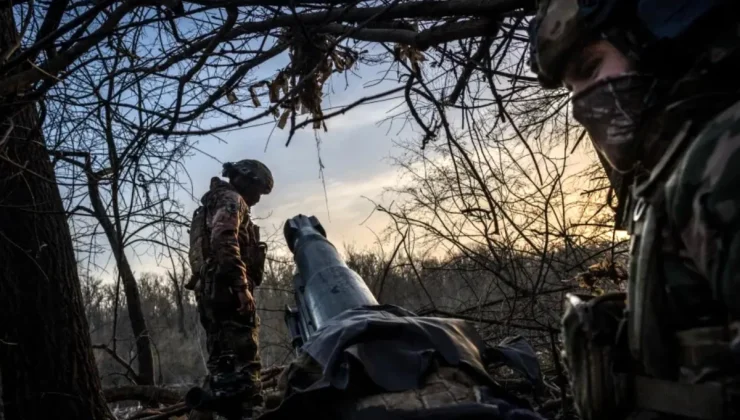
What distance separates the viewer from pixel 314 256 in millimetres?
4871

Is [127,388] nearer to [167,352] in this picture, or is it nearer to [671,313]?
[671,313]

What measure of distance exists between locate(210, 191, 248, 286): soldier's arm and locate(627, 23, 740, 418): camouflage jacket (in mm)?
4947

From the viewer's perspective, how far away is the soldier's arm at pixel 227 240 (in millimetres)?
6113

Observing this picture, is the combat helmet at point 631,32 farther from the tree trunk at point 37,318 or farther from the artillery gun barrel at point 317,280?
the tree trunk at point 37,318

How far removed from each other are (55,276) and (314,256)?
2.05 meters

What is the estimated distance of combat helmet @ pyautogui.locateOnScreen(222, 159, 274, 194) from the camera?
7035 millimetres

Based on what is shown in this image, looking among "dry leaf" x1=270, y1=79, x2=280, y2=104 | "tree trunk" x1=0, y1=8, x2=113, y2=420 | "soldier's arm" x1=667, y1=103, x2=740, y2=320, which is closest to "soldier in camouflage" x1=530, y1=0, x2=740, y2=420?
"soldier's arm" x1=667, y1=103, x2=740, y2=320

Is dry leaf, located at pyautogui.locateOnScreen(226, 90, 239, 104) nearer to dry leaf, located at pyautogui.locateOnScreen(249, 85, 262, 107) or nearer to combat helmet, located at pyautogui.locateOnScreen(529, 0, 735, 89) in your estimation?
dry leaf, located at pyautogui.locateOnScreen(249, 85, 262, 107)

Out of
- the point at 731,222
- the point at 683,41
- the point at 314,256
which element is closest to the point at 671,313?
the point at 731,222

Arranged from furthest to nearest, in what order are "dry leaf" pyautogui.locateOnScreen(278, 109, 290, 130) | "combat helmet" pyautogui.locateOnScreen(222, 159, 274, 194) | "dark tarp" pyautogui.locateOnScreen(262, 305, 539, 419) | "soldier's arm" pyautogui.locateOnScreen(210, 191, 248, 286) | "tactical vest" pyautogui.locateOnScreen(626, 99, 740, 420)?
"combat helmet" pyautogui.locateOnScreen(222, 159, 274, 194) → "soldier's arm" pyautogui.locateOnScreen(210, 191, 248, 286) → "dry leaf" pyautogui.locateOnScreen(278, 109, 290, 130) → "dark tarp" pyautogui.locateOnScreen(262, 305, 539, 419) → "tactical vest" pyautogui.locateOnScreen(626, 99, 740, 420)

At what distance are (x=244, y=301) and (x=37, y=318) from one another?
173cm

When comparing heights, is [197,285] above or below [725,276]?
above

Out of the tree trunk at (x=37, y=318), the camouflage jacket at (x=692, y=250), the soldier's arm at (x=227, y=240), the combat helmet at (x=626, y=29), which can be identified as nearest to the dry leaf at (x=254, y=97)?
the tree trunk at (x=37, y=318)

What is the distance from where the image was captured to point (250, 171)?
7.04m
